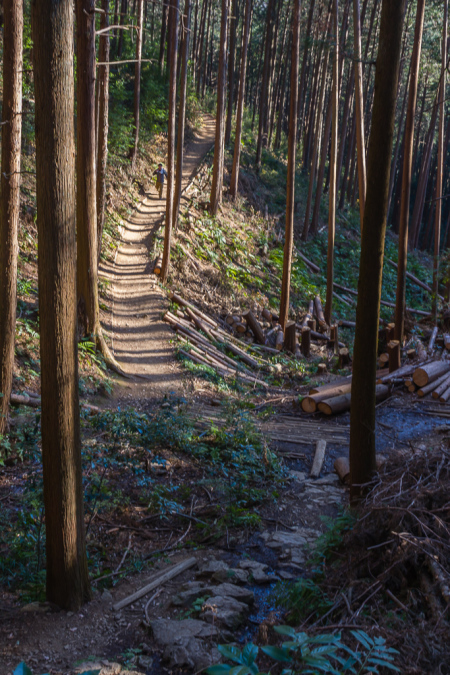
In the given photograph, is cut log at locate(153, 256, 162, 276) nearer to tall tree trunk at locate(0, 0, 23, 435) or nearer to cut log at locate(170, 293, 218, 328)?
→ cut log at locate(170, 293, 218, 328)

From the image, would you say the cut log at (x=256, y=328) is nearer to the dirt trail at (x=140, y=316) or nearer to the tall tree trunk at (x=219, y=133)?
the dirt trail at (x=140, y=316)

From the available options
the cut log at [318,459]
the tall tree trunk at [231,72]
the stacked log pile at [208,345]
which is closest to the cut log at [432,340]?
the stacked log pile at [208,345]

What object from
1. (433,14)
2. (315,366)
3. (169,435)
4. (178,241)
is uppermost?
(433,14)

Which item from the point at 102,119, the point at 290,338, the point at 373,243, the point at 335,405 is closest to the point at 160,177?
the point at 102,119

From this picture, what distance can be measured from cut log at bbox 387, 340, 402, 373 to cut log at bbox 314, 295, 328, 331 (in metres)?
6.50

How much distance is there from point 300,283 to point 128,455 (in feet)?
54.1

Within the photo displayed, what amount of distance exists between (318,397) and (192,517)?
16.6 feet

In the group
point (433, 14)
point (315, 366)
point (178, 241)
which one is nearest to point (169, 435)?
point (315, 366)

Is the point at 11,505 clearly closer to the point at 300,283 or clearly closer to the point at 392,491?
the point at 392,491

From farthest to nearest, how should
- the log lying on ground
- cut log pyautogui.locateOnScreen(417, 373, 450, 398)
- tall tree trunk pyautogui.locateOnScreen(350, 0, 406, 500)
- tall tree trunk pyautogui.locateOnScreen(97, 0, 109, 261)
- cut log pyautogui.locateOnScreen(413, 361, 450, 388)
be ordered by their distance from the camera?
1. tall tree trunk pyautogui.locateOnScreen(97, 0, 109, 261)
2. cut log pyautogui.locateOnScreen(413, 361, 450, 388)
3. cut log pyautogui.locateOnScreen(417, 373, 450, 398)
4. the log lying on ground
5. tall tree trunk pyautogui.locateOnScreen(350, 0, 406, 500)

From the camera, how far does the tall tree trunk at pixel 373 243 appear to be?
17.2 feet

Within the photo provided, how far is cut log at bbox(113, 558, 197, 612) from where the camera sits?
185 inches

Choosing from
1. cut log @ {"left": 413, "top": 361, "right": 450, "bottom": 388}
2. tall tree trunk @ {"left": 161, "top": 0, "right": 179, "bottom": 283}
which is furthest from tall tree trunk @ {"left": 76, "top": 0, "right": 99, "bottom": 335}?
cut log @ {"left": 413, "top": 361, "right": 450, "bottom": 388}

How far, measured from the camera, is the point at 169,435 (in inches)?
333
